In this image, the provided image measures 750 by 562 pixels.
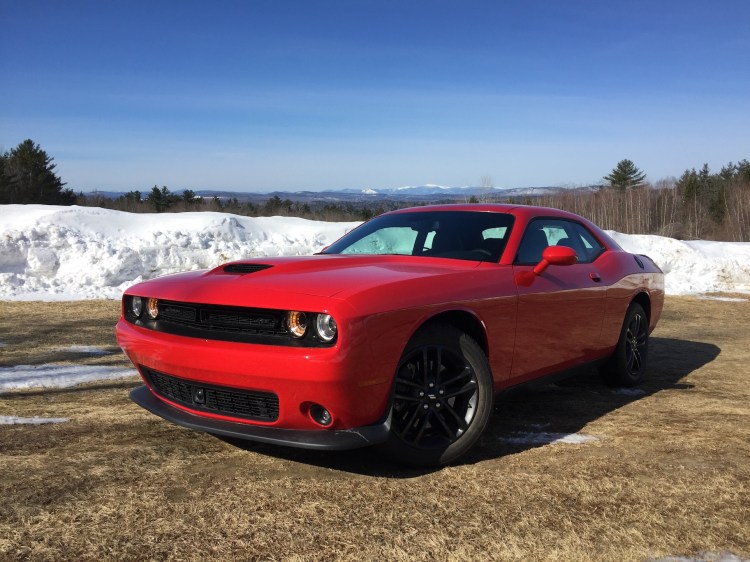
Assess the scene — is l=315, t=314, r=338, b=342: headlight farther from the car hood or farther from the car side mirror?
the car side mirror

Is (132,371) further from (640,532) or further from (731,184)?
(731,184)

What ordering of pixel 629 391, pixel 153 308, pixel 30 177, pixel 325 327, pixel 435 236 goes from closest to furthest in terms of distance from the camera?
pixel 325 327 < pixel 153 308 < pixel 435 236 < pixel 629 391 < pixel 30 177

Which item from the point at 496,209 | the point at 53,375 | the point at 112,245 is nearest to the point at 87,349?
the point at 53,375

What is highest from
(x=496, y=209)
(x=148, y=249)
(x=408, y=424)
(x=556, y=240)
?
(x=496, y=209)

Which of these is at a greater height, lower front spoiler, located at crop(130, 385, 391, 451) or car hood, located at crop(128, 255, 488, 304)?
car hood, located at crop(128, 255, 488, 304)

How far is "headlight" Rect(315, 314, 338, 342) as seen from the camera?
3.03 meters

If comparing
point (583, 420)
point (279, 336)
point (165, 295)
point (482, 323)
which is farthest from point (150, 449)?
point (583, 420)

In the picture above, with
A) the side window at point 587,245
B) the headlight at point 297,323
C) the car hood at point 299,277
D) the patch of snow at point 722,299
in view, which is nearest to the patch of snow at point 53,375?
the car hood at point 299,277

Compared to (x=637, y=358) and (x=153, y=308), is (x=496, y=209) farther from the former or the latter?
(x=153, y=308)

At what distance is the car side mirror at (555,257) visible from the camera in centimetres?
413

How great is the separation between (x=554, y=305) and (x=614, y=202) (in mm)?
70373

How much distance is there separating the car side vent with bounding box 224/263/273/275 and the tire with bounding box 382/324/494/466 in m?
0.97

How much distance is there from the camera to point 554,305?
170 inches

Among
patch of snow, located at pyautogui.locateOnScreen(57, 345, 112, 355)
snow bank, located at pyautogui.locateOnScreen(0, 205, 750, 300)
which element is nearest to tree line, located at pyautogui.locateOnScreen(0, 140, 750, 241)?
snow bank, located at pyautogui.locateOnScreen(0, 205, 750, 300)
